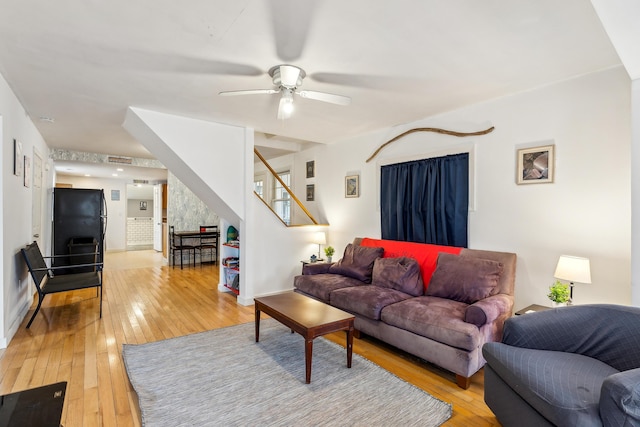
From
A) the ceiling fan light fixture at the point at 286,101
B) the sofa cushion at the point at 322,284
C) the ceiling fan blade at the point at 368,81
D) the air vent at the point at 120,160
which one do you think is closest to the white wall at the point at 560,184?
the ceiling fan blade at the point at 368,81

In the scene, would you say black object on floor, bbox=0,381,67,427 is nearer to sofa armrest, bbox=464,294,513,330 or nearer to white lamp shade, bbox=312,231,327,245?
sofa armrest, bbox=464,294,513,330

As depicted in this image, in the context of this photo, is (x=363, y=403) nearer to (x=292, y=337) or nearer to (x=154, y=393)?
(x=292, y=337)

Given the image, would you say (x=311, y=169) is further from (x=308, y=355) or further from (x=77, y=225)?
(x=77, y=225)

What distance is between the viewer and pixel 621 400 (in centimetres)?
121

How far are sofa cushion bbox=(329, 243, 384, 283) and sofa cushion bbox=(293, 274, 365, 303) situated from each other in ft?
0.23

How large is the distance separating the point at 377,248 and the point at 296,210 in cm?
261

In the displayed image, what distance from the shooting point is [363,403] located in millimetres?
2066

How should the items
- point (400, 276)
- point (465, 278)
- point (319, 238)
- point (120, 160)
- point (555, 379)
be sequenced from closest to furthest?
point (555, 379)
point (465, 278)
point (400, 276)
point (319, 238)
point (120, 160)

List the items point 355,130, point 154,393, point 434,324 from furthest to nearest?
point 355,130 → point 434,324 → point 154,393

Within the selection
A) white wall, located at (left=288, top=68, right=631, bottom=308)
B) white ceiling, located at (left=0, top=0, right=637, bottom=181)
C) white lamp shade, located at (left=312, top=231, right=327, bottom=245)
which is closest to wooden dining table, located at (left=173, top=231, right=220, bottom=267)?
white lamp shade, located at (left=312, top=231, right=327, bottom=245)

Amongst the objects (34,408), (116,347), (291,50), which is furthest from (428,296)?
(116,347)

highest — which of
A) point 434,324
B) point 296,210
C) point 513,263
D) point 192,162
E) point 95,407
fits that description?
point 192,162

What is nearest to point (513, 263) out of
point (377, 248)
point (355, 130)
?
point (377, 248)

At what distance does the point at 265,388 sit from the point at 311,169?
13.4 feet
